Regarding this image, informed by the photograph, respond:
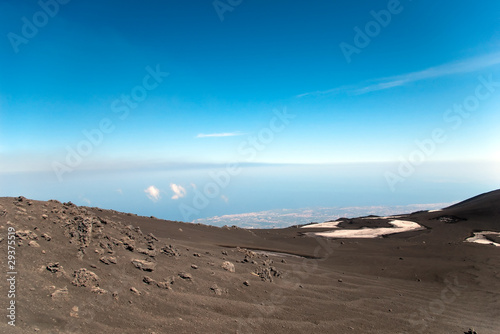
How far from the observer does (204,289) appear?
9.59 m

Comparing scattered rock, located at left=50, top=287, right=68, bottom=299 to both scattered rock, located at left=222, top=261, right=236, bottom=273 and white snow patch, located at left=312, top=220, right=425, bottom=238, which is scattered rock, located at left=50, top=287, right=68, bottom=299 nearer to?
scattered rock, located at left=222, top=261, right=236, bottom=273

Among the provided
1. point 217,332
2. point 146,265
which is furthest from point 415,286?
point 146,265

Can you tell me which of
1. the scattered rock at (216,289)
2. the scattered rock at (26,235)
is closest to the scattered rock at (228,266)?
the scattered rock at (216,289)

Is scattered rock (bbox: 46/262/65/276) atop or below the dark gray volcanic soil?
atop

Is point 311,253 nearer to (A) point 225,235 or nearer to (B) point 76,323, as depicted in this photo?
(A) point 225,235

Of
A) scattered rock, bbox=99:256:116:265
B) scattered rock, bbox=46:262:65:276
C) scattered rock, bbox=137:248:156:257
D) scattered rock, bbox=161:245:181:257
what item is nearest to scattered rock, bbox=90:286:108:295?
scattered rock, bbox=46:262:65:276

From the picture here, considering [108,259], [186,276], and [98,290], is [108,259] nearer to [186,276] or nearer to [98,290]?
[98,290]

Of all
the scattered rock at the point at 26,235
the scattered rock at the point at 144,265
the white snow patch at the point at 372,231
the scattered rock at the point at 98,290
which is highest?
the scattered rock at the point at 26,235

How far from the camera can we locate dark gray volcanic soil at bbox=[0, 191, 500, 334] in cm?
705

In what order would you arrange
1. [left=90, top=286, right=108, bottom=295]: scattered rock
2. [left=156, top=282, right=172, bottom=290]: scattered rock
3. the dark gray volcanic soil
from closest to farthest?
1. the dark gray volcanic soil
2. [left=90, top=286, right=108, bottom=295]: scattered rock
3. [left=156, top=282, right=172, bottom=290]: scattered rock

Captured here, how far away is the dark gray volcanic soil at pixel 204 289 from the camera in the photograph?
23.1 feet

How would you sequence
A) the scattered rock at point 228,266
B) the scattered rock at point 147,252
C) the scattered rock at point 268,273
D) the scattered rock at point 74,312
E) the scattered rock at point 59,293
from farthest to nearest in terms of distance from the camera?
the scattered rock at point 228,266
the scattered rock at point 268,273
the scattered rock at point 147,252
the scattered rock at point 59,293
the scattered rock at point 74,312

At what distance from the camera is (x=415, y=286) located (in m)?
13.6

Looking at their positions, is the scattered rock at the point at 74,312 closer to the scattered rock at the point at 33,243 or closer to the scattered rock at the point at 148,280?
the scattered rock at the point at 148,280
